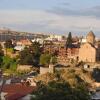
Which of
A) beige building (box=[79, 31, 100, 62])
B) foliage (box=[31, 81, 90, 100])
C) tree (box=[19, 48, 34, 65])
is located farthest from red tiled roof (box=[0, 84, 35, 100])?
beige building (box=[79, 31, 100, 62])

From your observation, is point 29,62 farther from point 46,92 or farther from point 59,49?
point 46,92

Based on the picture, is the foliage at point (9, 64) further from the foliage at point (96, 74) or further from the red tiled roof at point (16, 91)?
the red tiled roof at point (16, 91)

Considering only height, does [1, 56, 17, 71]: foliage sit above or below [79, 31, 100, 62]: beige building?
below

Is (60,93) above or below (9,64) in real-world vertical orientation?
above

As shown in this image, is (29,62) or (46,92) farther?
(29,62)

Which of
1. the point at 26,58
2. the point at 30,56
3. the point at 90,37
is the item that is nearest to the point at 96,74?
the point at 30,56

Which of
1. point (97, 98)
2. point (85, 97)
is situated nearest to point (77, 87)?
point (85, 97)

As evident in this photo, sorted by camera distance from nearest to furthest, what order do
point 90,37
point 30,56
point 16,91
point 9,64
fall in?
point 16,91 → point 30,56 → point 9,64 → point 90,37

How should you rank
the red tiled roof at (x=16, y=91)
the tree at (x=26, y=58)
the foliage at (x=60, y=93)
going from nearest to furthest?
the foliage at (x=60, y=93), the red tiled roof at (x=16, y=91), the tree at (x=26, y=58)

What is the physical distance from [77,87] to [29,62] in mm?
33539

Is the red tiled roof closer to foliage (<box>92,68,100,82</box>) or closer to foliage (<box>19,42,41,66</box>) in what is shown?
foliage (<box>92,68,100,82</box>)

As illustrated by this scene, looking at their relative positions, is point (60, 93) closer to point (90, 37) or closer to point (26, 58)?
point (26, 58)

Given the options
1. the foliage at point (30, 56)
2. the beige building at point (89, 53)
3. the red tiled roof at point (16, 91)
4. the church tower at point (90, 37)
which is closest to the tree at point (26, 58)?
the foliage at point (30, 56)

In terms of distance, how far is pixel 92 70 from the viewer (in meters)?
51.6
